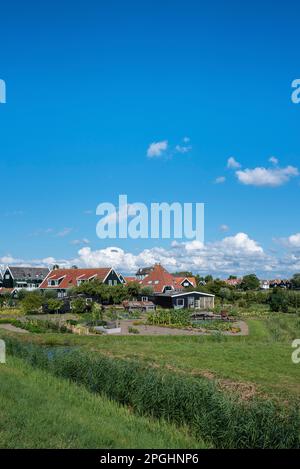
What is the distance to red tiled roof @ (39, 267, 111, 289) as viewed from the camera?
6066 centimetres

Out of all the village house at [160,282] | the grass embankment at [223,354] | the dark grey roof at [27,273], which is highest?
the dark grey roof at [27,273]

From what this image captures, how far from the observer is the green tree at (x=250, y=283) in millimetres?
90250

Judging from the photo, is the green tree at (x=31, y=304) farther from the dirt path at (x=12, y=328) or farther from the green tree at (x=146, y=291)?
the green tree at (x=146, y=291)

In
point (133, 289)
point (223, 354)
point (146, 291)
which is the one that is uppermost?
point (133, 289)

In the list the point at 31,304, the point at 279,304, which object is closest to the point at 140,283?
the point at 279,304

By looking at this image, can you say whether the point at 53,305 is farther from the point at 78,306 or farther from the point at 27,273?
the point at 27,273

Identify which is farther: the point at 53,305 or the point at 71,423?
the point at 53,305

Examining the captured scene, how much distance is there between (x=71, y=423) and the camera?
9.68 meters

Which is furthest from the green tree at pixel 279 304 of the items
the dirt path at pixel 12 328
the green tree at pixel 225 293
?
the dirt path at pixel 12 328

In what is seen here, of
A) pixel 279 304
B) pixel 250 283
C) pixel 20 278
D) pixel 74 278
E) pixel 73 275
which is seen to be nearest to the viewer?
pixel 279 304

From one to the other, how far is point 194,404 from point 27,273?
6996 centimetres

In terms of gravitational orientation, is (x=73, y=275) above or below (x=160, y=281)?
above

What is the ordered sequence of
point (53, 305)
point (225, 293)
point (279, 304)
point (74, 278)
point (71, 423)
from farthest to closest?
point (74, 278), point (225, 293), point (279, 304), point (53, 305), point (71, 423)
